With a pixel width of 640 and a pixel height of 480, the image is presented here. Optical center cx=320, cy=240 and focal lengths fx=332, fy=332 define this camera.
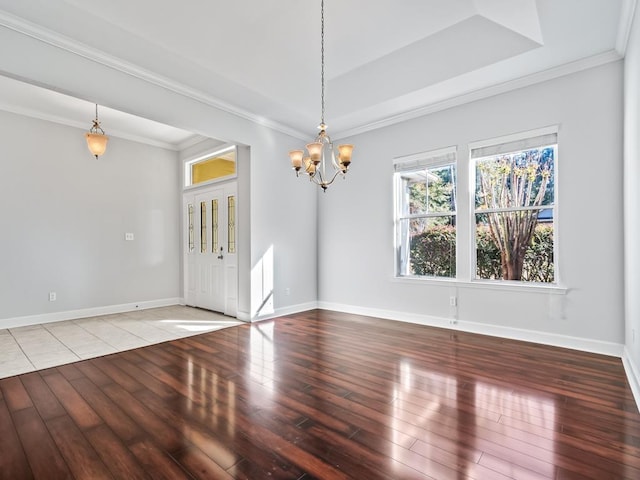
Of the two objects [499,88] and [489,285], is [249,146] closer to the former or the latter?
[499,88]

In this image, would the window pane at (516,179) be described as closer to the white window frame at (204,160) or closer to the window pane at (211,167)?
the white window frame at (204,160)

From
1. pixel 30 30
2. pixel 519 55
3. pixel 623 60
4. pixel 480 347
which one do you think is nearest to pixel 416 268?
pixel 480 347

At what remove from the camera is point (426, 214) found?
4973 millimetres

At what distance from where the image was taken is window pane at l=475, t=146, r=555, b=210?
3971 millimetres

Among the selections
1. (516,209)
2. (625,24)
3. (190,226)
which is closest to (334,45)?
(625,24)

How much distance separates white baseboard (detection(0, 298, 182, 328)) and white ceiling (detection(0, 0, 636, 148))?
3121mm

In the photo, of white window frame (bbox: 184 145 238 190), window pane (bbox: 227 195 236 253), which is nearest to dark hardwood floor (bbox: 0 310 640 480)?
window pane (bbox: 227 195 236 253)

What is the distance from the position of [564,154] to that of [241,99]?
4.10 meters

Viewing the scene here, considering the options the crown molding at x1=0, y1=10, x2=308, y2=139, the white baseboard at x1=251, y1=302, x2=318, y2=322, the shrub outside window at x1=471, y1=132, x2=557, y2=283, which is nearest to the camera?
the crown molding at x1=0, y1=10, x2=308, y2=139

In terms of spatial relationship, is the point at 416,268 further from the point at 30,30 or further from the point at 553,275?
the point at 30,30

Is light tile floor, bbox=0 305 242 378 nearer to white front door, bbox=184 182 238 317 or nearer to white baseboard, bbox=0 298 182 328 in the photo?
white baseboard, bbox=0 298 182 328

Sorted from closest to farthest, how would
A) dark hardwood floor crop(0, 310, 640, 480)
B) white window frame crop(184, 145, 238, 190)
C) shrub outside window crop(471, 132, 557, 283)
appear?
1. dark hardwood floor crop(0, 310, 640, 480)
2. shrub outside window crop(471, 132, 557, 283)
3. white window frame crop(184, 145, 238, 190)

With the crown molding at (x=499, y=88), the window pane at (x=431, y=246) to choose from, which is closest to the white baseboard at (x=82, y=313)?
the window pane at (x=431, y=246)

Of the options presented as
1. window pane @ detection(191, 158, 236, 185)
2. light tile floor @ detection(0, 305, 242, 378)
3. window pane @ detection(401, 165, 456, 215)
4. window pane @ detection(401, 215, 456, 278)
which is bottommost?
light tile floor @ detection(0, 305, 242, 378)
